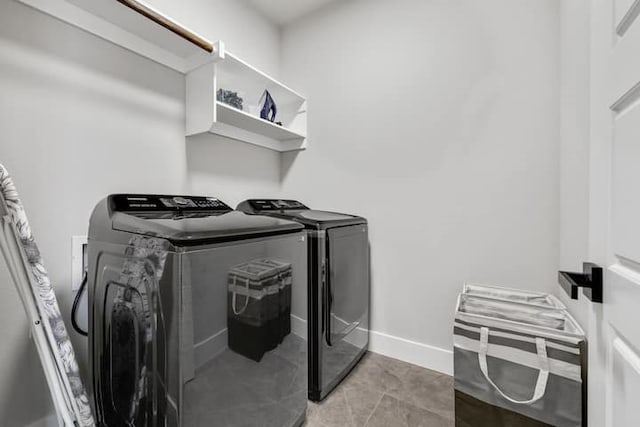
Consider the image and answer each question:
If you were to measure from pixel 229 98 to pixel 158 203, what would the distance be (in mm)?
904

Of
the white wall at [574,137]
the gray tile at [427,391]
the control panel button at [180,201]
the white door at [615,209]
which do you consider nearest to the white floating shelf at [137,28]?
the control panel button at [180,201]

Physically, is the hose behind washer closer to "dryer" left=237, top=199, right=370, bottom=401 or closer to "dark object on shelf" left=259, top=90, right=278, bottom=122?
"dryer" left=237, top=199, right=370, bottom=401

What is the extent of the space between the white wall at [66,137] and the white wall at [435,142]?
1.08m

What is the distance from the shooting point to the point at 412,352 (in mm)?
1829

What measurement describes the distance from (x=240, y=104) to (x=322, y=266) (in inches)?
49.1

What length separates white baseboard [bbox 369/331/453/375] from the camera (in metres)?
1.72

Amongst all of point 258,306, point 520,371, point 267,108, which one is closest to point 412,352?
point 520,371

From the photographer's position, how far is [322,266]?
58.3 inches

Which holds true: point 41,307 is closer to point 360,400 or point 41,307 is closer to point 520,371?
point 360,400

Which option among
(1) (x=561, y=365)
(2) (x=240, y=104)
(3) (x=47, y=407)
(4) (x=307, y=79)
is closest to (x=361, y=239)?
(1) (x=561, y=365)

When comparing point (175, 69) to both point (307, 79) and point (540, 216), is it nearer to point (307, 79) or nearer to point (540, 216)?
point (307, 79)

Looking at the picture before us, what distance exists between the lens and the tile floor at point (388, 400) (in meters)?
1.32

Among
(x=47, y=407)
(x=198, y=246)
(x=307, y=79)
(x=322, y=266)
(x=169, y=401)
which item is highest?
(x=307, y=79)

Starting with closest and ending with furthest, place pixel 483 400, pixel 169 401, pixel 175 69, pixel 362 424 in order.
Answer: pixel 169 401 → pixel 483 400 → pixel 362 424 → pixel 175 69
